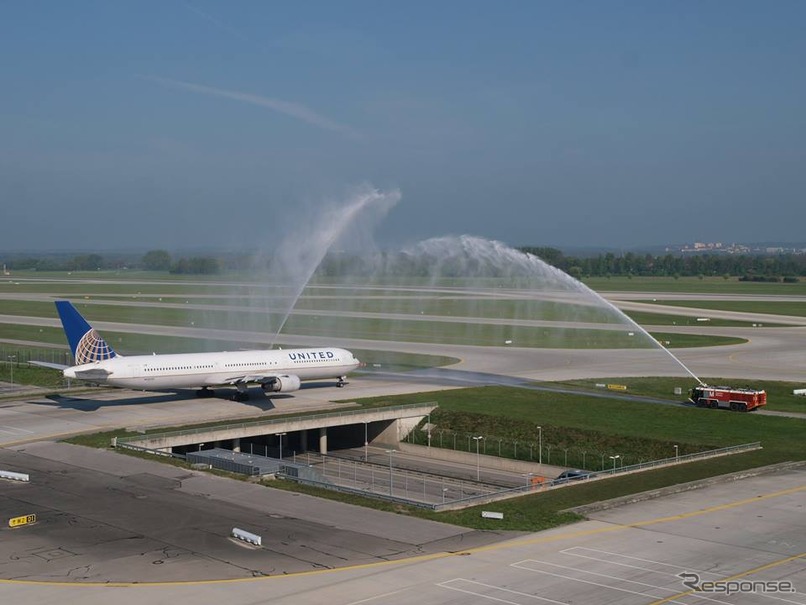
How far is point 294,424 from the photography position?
3155 inches

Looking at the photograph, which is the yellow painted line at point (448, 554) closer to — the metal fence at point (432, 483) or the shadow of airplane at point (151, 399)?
the metal fence at point (432, 483)

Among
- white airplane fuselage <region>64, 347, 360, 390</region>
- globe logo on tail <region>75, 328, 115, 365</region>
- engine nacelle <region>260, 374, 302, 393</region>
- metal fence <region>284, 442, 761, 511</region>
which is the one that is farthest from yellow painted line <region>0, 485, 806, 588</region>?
engine nacelle <region>260, 374, 302, 393</region>

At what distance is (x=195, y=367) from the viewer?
89000 mm

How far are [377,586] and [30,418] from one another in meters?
51.4

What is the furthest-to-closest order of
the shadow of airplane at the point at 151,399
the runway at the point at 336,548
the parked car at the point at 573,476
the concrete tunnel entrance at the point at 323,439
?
the shadow of airplane at the point at 151,399 → the concrete tunnel entrance at the point at 323,439 → the parked car at the point at 573,476 → the runway at the point at 336,548

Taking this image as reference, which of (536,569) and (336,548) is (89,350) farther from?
(536,569)

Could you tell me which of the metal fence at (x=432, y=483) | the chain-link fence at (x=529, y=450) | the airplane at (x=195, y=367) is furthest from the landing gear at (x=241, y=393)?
the chain-link fence at (x=529, y=450)

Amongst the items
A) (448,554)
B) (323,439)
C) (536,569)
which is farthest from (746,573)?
(323,439)

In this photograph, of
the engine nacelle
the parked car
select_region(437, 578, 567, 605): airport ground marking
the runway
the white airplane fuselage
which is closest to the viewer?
select_region(437, 578, 567, 605): airport ground marking

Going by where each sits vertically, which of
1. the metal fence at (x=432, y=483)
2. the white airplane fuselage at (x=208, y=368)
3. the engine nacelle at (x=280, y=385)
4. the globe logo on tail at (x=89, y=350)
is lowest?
the metal fence at (x=432, y=483)

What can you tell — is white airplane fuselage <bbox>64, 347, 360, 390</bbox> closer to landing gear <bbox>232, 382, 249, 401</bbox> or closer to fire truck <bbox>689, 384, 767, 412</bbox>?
landing gear <bbox>232, 382, 249, 401</bbox>

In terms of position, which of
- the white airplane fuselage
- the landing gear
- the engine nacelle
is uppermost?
the white airplane fuselage

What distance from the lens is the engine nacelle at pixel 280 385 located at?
89.8 metres

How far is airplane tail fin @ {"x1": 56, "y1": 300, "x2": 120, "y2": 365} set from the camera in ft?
274
